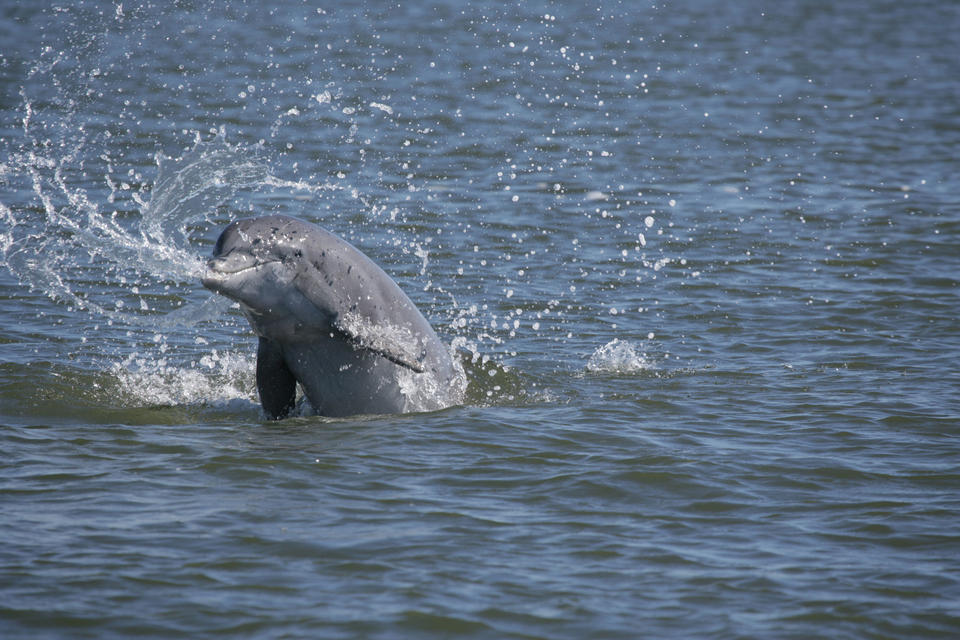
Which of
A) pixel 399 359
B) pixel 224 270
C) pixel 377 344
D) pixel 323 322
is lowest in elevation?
pixel 399 359

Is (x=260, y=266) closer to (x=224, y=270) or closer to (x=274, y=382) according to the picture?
(x=224, y=270)

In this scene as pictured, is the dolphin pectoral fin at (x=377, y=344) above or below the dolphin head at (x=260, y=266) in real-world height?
below

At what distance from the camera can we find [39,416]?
1039 cm

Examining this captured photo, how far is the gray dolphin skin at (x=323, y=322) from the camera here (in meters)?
9.48

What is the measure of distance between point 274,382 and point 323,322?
0.77m

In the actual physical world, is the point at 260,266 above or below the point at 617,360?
above

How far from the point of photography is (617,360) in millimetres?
12438

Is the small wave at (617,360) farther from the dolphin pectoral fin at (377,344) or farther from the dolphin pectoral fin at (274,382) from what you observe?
the dolphin pectoral fin at (274,382)

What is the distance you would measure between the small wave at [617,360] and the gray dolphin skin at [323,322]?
6.99 ft

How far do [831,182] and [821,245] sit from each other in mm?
3689

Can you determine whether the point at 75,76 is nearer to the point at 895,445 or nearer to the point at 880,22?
the point at 895,445

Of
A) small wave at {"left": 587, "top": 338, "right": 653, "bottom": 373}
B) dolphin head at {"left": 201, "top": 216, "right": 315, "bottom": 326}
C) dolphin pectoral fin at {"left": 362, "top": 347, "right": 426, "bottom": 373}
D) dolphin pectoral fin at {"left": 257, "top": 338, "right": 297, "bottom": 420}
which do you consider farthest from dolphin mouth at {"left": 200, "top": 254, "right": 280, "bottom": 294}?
small wave at {"left": 587, "top": 338, "right": 653, "bottom": 373}

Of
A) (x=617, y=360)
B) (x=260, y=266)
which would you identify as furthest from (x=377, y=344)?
(x=617, y=360)

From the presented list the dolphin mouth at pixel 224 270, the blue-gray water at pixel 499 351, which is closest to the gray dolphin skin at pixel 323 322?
the dolphin mouth at pixel 224 270
